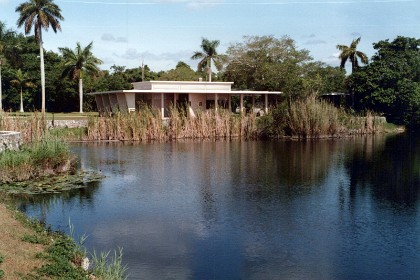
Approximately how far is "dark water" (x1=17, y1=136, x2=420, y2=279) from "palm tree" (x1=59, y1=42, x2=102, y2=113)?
87.8 ft

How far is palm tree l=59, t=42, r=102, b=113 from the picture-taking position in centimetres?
4838

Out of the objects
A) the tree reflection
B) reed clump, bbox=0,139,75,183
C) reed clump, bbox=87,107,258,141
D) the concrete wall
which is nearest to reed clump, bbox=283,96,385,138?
reed clump, bbox=87,107,258,141

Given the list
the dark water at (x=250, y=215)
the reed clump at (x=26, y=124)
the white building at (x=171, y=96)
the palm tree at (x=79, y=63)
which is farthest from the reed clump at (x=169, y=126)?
the palm tree at (x=79, y=63)

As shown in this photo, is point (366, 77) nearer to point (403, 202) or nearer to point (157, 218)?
point (403, 202)

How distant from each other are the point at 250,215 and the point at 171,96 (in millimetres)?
28943

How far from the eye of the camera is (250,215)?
12.7 meters

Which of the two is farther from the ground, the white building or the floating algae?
the white building

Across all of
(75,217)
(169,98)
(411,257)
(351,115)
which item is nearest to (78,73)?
(169,98)

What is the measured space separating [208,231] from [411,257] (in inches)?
162

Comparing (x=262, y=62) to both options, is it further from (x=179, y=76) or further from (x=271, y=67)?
(x=179, y=76)

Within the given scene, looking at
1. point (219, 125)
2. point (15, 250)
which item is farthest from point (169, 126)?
point (15, 250)

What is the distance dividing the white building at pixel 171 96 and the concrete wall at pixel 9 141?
19.0 meters

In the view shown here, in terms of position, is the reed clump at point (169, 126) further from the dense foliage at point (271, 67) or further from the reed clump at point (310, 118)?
the dense foliage at point (271, 67)

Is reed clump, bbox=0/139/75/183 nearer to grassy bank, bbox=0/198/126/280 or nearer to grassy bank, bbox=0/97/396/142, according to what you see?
grassy bank, bbox=0/198/126/280
